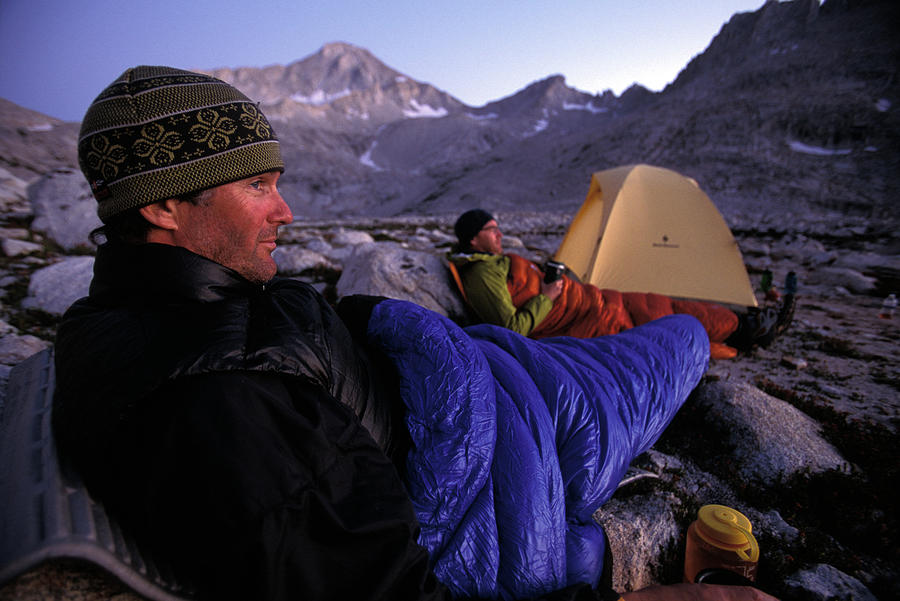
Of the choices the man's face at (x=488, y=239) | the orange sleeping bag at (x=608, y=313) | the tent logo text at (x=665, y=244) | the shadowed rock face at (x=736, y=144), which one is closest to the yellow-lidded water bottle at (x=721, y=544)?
the orange sleeping bag at (x=608, y=313)

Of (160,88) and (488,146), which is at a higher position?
(488,146)

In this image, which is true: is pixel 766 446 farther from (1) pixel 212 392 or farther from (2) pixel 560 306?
(1) pixel 212 392

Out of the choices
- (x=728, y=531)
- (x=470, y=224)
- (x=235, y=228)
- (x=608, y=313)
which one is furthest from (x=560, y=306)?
(x=235, y=228)

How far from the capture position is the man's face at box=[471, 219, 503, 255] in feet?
18.8

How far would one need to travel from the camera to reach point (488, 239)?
18.9 ft

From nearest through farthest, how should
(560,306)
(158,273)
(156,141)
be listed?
(158,273)
(156,141)
(560,306)

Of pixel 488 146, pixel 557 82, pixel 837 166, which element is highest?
pixel 557 82

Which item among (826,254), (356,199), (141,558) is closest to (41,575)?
(141,558)

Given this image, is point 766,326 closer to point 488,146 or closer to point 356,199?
point 356,199

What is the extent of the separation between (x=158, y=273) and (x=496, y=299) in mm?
3797

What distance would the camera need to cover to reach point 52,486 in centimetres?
98

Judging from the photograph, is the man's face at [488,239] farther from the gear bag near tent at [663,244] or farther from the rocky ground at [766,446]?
the gear bag near tent at [663,244]

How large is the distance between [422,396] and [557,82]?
212 m

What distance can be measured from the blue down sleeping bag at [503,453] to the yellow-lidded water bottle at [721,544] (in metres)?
0.53
